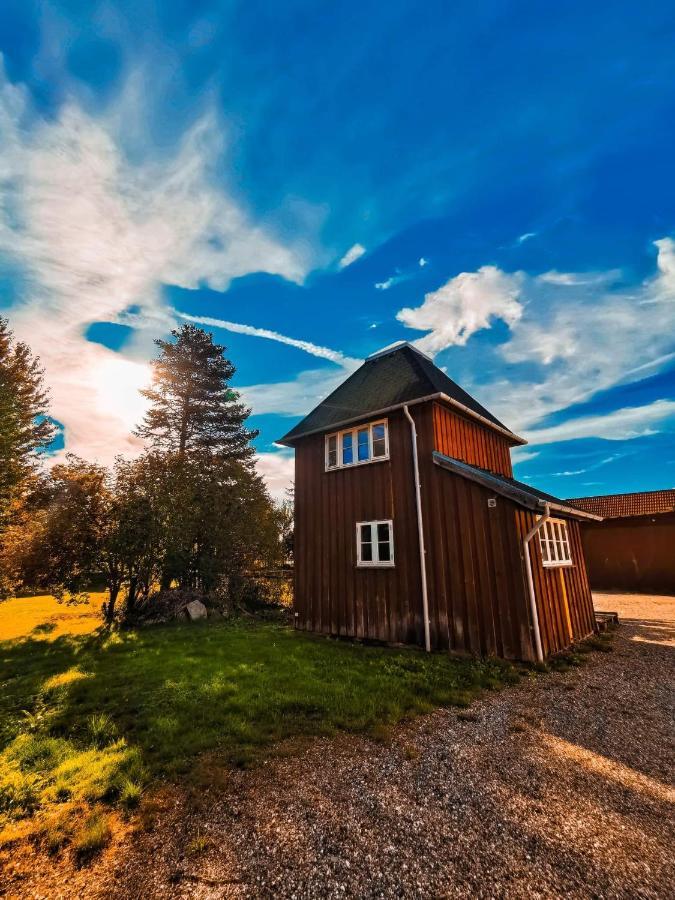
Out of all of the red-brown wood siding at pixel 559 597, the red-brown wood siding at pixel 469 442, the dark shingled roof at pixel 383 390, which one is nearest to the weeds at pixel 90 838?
the red-brown wood siding at pixel 559 597

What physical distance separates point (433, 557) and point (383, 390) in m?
5.59

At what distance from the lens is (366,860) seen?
3.00 m

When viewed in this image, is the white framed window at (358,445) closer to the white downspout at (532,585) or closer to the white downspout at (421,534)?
the white downspout at (421,534)

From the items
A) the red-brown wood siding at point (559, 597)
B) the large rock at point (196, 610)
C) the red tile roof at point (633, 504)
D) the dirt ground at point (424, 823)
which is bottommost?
the dirt ground at point (424, 823)

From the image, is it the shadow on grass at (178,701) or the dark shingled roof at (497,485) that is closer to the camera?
the shadow on grass at (178,701)

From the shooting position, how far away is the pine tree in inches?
994

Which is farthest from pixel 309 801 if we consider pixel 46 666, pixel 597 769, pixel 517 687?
pixel 46 666

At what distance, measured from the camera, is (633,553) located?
2314cm

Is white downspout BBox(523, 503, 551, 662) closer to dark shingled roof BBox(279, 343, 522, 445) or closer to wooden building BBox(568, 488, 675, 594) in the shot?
dark shingled roof BBox(279, 343, 522, 445)

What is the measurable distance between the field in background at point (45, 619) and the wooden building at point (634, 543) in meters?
27.9

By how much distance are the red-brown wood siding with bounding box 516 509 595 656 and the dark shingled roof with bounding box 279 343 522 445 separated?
4181mm

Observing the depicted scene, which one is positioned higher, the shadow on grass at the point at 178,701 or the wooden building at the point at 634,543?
the wooden building at the point at 634,543

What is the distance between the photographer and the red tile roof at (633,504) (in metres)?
22.8

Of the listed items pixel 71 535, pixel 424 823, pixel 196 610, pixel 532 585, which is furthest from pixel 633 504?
pixel 71 535
